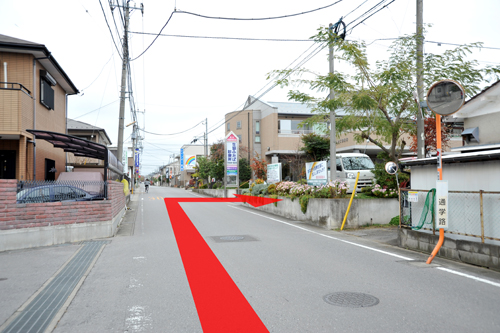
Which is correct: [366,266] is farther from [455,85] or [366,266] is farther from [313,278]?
[455,85]

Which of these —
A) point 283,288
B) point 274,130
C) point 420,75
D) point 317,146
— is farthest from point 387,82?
point 274,130

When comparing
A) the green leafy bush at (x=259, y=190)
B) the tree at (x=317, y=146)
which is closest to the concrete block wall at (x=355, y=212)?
the green leafy bush at (x=259, y=190)

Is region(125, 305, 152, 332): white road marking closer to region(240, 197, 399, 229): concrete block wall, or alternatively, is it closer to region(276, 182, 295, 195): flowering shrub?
region(240, 197, 399, 229): concrete block wall

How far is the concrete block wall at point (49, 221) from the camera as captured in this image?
8.85 meters

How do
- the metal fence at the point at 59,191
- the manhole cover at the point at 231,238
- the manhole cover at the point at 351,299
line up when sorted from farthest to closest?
1. the manhole cover at the point at 231,238
2. the metal fence at the point at 59,191
3. the manhole cover at the point at 351,299

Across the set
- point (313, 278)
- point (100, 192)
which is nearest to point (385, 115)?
point (313, 278)

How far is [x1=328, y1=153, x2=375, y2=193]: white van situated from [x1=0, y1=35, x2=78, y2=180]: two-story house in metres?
13.2

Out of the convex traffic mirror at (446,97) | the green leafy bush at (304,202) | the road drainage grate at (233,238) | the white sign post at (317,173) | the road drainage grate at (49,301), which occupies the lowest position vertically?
the road drainage grate at (49,301)

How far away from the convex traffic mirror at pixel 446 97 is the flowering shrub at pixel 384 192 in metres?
5.97

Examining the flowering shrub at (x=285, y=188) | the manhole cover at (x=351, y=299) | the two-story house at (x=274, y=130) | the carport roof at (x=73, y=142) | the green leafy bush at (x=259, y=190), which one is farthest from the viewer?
the two-story house at (x=274, y=130)

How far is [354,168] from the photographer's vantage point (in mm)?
17922

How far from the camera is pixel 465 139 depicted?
13.7m

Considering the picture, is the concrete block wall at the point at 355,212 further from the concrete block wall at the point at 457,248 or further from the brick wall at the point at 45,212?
the brick wall at the point at 45,212

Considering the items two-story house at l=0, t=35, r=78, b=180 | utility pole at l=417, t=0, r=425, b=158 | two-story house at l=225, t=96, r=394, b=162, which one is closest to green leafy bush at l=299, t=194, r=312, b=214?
utility pole at l=417, t=0, r=425, b=158
